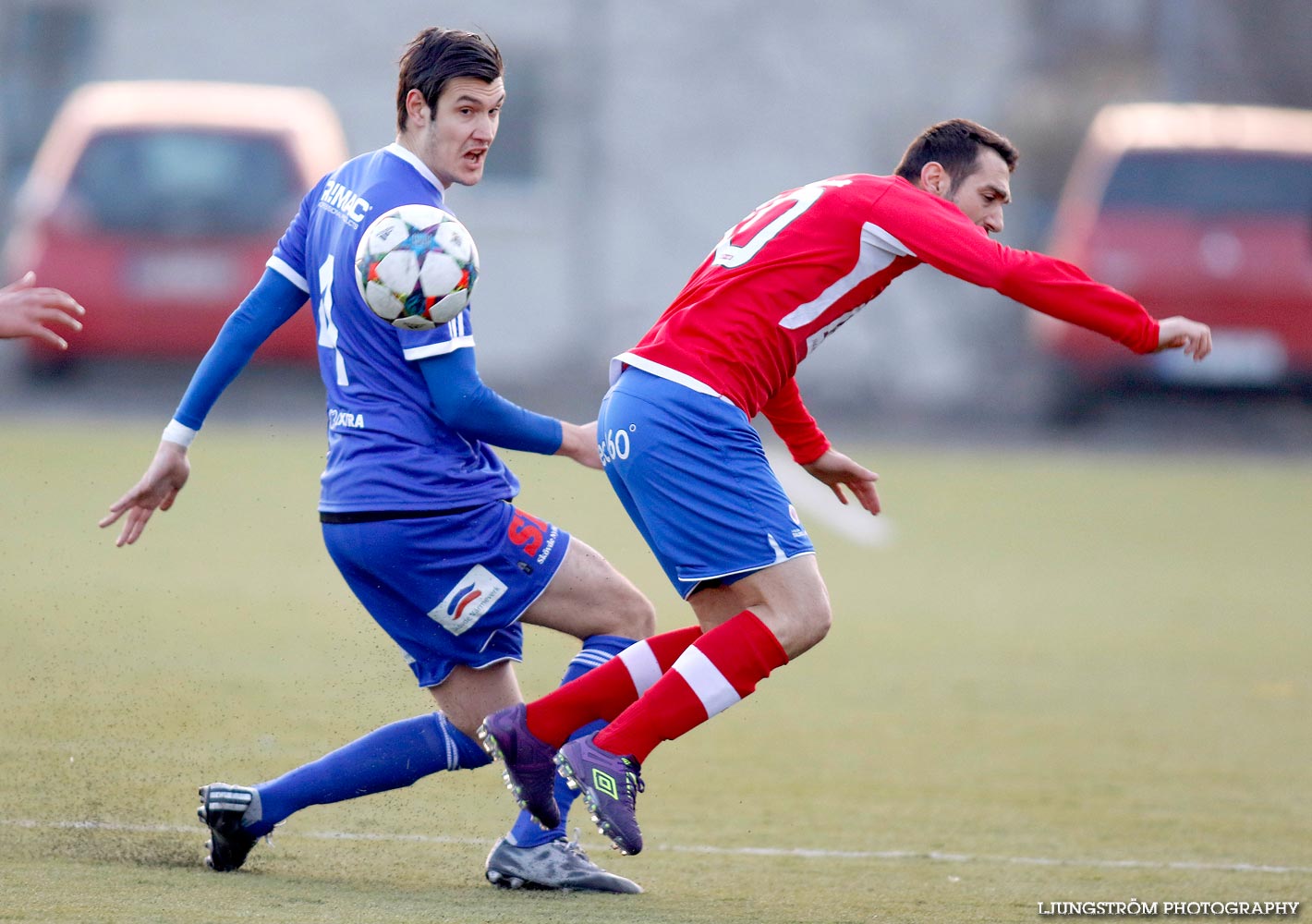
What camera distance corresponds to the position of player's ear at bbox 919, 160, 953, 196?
462 cm

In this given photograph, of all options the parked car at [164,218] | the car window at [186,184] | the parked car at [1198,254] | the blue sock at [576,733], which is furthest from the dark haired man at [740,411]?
the car window at [186,184]

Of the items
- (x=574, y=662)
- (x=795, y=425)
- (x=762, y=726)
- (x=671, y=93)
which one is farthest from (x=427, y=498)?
(x=671, y=93)

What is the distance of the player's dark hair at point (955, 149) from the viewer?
461 cm

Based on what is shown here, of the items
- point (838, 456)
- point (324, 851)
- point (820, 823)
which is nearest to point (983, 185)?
point (838, 456)

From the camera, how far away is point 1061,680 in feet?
26.0

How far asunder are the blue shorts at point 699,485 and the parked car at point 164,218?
10.4 m

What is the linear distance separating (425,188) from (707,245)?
17.5 meters

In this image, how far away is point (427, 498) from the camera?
4352 millimetres

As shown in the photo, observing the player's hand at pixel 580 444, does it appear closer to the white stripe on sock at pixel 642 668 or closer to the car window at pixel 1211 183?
the white stripe on sock at pixel 642 668

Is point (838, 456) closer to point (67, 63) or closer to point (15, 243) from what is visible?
point (15, 243)

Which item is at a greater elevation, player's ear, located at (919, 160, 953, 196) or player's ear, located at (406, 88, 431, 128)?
player's ear, located at (406, 88, 431, 128)

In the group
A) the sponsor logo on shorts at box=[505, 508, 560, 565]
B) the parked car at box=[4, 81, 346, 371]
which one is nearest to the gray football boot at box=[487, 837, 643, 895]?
the sponsor logo on shorts at box=[505, 508, 560, 565]

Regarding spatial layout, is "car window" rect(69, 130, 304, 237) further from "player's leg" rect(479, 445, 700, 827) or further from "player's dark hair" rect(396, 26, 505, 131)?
"player's leg" rect(479, 445, 700, 827)

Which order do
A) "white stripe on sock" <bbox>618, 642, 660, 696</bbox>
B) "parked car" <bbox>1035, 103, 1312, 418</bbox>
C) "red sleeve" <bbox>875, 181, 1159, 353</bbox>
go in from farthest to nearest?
"parked car" <bbox>1035, 103, 1312, 418</bbox> < "white stripe on sock" <bbox>618, 642, 660, 696</bbox> < "red sleeve" <bbox>875, 181, 1159, 353</bbox>
